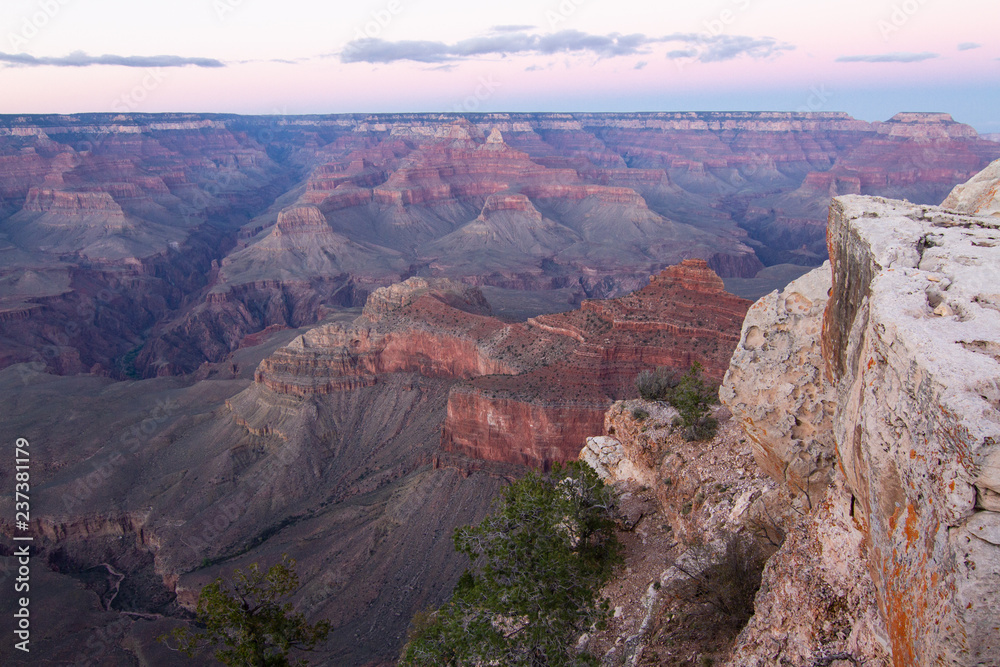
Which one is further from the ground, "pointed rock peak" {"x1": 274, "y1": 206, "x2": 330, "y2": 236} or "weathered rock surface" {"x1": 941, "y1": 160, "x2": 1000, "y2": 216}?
"weathered rock surface" {"x1": 941, "y1": 160, "x2": 1000, "y2": 216}

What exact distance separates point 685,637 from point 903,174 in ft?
615

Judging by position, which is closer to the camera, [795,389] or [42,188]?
[795,389]

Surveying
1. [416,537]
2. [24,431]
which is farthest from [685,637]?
[24,431]

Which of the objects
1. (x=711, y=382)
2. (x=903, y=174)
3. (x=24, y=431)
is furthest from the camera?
(x=903, y=174)

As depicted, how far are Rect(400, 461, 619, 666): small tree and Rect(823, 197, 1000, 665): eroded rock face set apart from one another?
25.1ft

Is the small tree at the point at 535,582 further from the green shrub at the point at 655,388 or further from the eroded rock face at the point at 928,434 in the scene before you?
the eroded rock face at the point at 928,434

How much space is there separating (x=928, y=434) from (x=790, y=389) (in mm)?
6039

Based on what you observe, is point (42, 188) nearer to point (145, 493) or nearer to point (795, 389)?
point (145, 493)

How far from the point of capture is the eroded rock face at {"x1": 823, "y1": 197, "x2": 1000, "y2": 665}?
4996 mm

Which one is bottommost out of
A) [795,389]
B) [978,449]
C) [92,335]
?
[92,335]

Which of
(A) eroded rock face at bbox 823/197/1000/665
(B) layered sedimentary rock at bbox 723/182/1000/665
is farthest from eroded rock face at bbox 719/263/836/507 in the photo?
(A) eroded rock face at bbox 823/197/1000/665

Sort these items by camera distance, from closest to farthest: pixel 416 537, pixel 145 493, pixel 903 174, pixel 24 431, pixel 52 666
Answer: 1. pixel 52 666
2. pixel 416 537
3. pixel 145 493
4. pixel 24 431
5. pixel 903 174

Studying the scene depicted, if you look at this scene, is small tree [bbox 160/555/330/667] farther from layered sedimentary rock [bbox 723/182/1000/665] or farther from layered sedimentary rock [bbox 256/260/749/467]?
layered sedimentary rock [bbox 256/260/749/467]

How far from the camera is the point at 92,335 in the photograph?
98.1 m
